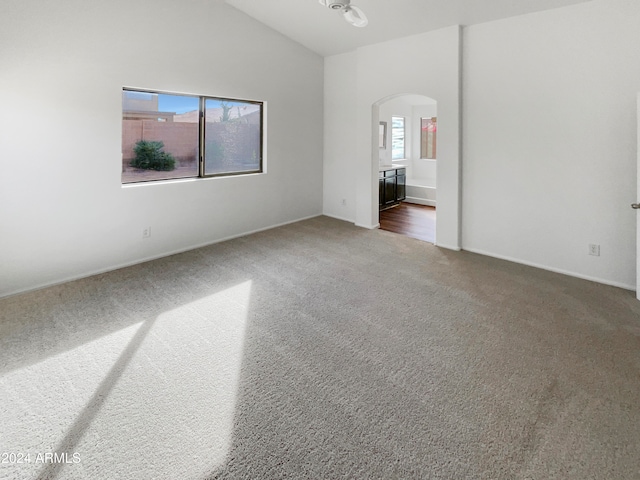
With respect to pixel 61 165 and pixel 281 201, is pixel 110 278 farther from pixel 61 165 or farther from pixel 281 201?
pixel 281 201

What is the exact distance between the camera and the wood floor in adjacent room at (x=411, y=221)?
18.6ft

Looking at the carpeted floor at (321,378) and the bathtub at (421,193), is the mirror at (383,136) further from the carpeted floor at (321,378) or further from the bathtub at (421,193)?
the carpeted floor at (321,378)

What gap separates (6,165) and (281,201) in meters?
3.38

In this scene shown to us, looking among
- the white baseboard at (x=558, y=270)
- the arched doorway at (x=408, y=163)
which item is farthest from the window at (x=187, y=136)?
the white baseboard at (x=558, y=270)

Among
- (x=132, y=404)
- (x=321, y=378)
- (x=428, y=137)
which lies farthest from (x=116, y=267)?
(x=428, y=137)

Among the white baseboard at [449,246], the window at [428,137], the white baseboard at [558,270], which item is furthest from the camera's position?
the window at [428,137]

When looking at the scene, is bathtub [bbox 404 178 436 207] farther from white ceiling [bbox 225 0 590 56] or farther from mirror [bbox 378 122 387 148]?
white ceiling [bbox 225 0 590 56]

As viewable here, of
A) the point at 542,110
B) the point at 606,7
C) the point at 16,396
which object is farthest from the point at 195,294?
the point at 606,7

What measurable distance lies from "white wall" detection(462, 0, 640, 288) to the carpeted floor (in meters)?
0.52

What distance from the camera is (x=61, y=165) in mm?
3559

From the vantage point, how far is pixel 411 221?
6441 millimetres

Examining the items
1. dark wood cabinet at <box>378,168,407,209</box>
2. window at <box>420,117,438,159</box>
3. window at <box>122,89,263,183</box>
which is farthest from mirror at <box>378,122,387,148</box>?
window at <box>122,89,263,183</box>

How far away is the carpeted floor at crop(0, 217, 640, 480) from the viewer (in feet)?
5.44

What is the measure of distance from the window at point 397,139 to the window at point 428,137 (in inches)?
20.2
